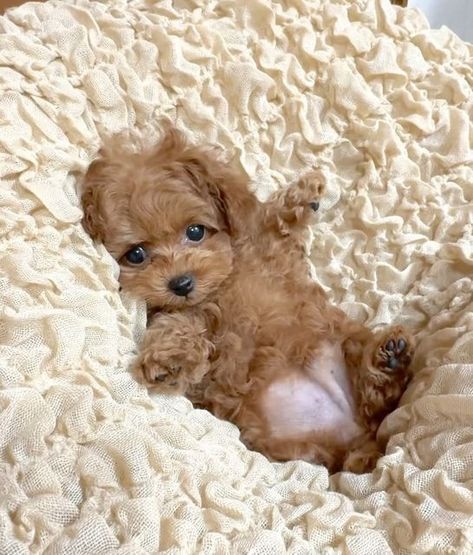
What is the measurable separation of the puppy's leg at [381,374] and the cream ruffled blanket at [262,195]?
→ 54mm

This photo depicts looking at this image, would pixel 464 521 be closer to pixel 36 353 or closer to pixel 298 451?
pixel 298 451

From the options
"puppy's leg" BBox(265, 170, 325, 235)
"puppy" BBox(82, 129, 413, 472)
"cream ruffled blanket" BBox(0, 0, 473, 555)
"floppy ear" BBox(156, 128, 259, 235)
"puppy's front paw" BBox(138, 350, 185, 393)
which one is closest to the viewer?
"cream ruffled blanket" BBox(0, 0, 473, 555)

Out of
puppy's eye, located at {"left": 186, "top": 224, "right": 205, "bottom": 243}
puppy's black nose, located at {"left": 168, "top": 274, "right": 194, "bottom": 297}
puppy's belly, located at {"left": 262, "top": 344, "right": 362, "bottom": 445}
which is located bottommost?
puppy's belly, located at {"left": 262, "top": 344, "right": 362, "bottom": 445}

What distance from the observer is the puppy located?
73.9 inches

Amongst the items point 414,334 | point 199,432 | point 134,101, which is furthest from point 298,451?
point 134,101

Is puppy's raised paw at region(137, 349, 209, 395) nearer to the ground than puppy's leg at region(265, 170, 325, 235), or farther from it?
nearer to the ground

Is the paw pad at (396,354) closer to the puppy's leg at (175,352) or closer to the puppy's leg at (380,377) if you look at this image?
the puppy's leg at (380,377)

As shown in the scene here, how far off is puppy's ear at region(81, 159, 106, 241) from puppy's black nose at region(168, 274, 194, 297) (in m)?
0.21

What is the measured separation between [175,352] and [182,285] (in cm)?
20

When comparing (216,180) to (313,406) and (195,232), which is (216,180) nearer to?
(195,232)

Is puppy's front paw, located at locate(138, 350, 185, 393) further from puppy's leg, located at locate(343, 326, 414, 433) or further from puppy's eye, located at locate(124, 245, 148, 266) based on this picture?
puppy's leg, located at locate(343, 326, 414, 433)

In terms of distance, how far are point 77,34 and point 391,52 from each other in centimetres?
91

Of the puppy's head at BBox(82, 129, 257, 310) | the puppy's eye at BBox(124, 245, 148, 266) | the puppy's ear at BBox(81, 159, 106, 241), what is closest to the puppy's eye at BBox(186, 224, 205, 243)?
the puppy's head at BBox(82, 129, 257, 310)

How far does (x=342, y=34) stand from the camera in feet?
7.43
